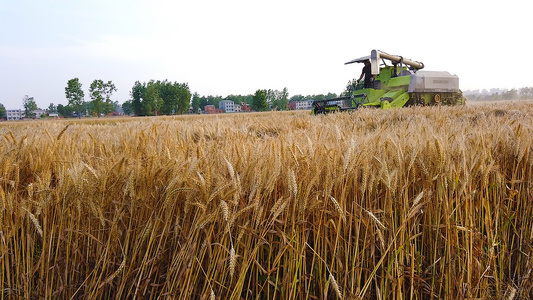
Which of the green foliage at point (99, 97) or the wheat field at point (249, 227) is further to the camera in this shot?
the green foliage at point (99, 97)

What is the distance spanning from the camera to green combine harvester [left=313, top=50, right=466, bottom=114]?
937 centimetres

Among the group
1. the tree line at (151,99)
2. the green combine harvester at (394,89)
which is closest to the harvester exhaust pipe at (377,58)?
the green combine harvester at (394,89)

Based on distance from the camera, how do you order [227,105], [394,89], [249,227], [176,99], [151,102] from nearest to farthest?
1. [249,227]
2. [394,89]
3. [151,102]
4. [176,99]
5. [227,105]

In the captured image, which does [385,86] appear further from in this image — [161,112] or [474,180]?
[161,112]

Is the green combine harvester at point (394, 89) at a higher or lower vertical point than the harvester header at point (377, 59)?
lower

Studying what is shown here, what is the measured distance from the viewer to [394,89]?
10.2 metres

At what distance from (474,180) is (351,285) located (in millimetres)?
757

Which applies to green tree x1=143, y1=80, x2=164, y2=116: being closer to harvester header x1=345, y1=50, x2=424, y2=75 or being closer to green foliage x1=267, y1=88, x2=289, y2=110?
green foliage x1=267, y1=88, x2=289, y2=110

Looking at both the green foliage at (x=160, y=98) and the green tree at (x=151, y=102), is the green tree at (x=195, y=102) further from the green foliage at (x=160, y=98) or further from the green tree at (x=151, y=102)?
the green tree at (x=151, y=102)

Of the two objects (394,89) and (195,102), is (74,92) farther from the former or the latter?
(394,89)

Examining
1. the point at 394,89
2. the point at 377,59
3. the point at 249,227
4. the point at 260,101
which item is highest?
the point at 260,101

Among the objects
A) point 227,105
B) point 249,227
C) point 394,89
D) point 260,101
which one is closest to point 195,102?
point 227,105

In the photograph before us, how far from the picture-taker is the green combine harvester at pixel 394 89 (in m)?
9.37

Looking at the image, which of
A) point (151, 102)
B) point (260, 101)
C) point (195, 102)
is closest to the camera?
point (260, 101)
